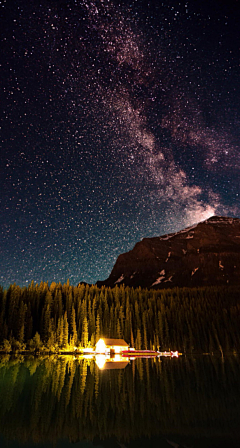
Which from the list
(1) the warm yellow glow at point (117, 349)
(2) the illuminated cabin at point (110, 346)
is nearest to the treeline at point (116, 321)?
(2) the illuminated cabin at point (110, 346)

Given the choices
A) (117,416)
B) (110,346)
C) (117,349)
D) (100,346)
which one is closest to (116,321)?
(100,346)

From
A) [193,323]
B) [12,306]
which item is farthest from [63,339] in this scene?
[193,323]

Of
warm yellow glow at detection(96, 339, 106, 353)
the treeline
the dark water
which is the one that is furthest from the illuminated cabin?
the dark water

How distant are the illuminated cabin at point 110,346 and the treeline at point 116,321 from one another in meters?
6.31

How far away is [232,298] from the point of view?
130m

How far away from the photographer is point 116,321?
104375mm

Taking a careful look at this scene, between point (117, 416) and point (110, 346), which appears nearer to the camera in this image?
point (117, 416)

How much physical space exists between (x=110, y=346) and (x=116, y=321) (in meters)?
13.7

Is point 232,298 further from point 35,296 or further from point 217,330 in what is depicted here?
point 35,296

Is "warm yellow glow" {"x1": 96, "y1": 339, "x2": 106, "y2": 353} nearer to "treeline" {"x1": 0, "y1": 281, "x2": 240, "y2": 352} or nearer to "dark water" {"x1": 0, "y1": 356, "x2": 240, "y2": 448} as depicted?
"treeline" {"x1": 0, "y1": 281, "x2": 240, "y2": 352}

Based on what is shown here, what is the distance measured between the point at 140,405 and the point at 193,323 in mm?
91860

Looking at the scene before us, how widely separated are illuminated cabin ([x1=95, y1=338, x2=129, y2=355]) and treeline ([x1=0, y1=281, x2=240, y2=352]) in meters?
6.31

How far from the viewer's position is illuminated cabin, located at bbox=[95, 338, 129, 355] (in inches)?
3563

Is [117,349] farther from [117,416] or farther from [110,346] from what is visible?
[117,416]
